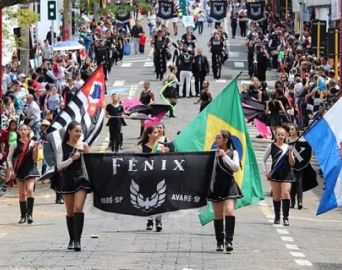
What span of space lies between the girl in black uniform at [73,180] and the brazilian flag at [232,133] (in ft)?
5.48

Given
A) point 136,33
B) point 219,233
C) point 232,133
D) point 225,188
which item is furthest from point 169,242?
point 136,33

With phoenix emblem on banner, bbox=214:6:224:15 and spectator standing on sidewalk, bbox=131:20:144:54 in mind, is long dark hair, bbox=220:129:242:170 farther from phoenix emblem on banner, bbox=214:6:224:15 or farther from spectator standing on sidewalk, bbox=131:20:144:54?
phoenix emblem on banner, bbox=214:6:224:15

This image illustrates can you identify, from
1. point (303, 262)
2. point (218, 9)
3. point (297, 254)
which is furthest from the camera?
point (218, 9)

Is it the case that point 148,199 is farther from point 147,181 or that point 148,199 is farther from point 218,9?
point 218,9

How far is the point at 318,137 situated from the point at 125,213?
100 inches

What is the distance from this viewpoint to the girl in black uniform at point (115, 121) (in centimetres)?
3142

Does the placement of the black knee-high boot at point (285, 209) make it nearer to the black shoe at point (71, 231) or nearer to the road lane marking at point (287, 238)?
the road lane marking at point (287, 238)

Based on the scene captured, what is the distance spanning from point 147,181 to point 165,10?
176ft

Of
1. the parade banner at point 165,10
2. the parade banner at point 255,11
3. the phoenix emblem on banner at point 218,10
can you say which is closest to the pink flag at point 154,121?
the parade banner at point 255,11

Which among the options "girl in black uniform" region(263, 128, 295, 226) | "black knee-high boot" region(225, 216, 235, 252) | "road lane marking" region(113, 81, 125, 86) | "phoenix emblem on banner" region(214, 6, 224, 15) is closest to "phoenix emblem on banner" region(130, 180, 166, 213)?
"black knee-high boot" region(225, 216, 235, 252)

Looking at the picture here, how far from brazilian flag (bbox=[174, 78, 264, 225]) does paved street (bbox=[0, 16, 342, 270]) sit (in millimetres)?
683

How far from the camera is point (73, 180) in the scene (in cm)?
1680

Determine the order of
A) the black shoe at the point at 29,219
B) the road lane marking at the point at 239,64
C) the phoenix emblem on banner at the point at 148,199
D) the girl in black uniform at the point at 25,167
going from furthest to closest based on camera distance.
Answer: the road lane marking at the point at 239,64, the black shoe at the point at 29,219, the girl in black uniform at the point at 25,167, the phoenix emblem on banner at the point at 148,199

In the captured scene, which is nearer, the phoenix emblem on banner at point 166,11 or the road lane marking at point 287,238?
the road lane marking at point 287,238
